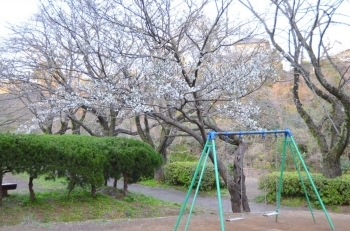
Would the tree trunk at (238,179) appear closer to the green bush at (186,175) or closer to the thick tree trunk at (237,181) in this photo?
the thick tree trunk at (237,181)

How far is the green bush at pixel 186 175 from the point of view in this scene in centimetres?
1280

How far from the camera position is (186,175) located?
1341cm

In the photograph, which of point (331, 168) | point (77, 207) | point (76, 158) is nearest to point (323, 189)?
point (331, 168)

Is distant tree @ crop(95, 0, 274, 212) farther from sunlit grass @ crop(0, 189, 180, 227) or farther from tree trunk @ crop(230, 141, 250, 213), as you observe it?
sunlit grass @ crop(0, 189, 180, 227)

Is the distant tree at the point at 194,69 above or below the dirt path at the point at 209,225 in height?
above

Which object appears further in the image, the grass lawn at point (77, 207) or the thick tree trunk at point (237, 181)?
the thick tree trunk at point (237, 181)

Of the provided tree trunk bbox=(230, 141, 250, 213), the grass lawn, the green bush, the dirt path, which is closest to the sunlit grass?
the grass lawn

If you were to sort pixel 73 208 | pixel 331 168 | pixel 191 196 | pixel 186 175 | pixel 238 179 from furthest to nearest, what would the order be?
pixel 186 175 < pixel 191 196 < pixel 331 168 < pixel 238 179 < pixel 73 208

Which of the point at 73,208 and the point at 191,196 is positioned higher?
the point at 73,208

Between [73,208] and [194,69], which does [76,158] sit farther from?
[194,69]

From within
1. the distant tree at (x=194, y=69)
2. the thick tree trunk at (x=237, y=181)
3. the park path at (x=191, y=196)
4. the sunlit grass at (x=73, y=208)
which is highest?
the distant tree at (x=194, y=69)

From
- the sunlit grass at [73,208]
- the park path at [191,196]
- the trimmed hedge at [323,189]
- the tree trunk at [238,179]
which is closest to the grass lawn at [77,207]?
the sunlit grass at [73,208]

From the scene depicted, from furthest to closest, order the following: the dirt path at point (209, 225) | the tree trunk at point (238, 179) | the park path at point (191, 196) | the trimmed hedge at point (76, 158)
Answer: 1. the park path at point (191, 196)
2. the tree trunk at point (238, 179)
3. the trimmed hedge at point (76, 158)
4. the dirt path at point (209, 225)

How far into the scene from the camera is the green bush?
12805 mm
